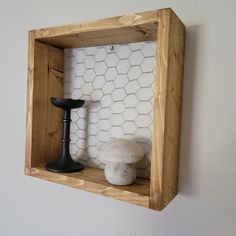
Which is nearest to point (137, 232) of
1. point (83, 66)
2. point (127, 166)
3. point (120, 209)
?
point (120, 209)

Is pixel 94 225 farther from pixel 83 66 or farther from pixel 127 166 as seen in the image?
pixel 83 66

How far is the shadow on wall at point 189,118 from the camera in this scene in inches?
22.4

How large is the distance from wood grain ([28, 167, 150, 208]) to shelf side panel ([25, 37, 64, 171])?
6 cm

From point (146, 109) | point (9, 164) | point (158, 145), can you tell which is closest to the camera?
point (158, 145)

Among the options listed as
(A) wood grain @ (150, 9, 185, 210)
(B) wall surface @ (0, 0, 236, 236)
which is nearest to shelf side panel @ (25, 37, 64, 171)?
(B) wall surface @ (0, 0, 236, 236)

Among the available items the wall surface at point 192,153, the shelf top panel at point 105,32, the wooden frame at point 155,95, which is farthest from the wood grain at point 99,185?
the shelf top panel at point 105,32

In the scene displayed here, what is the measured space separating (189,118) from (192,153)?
0.26ft

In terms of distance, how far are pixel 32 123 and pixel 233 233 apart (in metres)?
0.53

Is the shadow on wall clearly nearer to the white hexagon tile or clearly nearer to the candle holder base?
the white hexagon tile

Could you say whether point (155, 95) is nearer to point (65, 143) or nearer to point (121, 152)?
point (121, 152)

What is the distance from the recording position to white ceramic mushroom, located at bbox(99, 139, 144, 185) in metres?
0.53

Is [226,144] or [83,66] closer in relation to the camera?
[226,144]

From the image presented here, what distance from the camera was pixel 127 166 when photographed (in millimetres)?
556

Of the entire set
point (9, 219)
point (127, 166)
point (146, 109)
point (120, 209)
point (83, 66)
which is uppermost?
point (83, 66)
